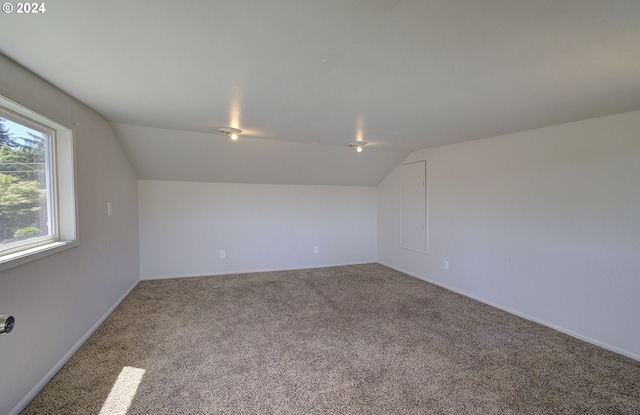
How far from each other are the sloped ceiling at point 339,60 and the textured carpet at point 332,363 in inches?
81.2

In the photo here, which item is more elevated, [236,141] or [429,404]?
[236,141]

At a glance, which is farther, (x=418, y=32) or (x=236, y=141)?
(x=236, y=141)

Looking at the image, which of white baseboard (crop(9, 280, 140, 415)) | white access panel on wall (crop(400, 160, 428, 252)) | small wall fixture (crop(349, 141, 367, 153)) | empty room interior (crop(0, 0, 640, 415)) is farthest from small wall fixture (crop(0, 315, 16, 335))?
white access panel on wall (crop(400, 160, 428, 252))

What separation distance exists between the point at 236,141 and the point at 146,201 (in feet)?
5.89

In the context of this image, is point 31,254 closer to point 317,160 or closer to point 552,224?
point 317,160

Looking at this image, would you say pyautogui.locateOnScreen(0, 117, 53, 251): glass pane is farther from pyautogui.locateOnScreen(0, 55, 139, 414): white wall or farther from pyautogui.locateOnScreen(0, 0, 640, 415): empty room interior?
pyautogui.locateOnScreen(0, 55, 139, 414): white wall

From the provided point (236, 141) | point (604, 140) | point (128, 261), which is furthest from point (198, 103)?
point (604, 140)

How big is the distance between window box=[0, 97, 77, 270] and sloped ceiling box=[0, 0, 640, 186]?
0.38 metres

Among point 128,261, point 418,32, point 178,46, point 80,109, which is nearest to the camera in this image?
point 418,32

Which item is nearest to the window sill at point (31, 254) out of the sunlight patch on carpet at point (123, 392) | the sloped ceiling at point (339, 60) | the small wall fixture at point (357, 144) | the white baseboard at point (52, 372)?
the white baseboard at point (52, 372)

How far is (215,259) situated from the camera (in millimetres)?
4734

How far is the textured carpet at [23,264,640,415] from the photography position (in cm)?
182

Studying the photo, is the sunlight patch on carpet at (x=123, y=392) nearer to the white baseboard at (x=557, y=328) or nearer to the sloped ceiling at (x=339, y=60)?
the sloped ceiling at (x=339, y=60)

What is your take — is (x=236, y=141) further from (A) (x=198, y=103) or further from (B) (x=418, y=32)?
(B) (x=418, y=32)
